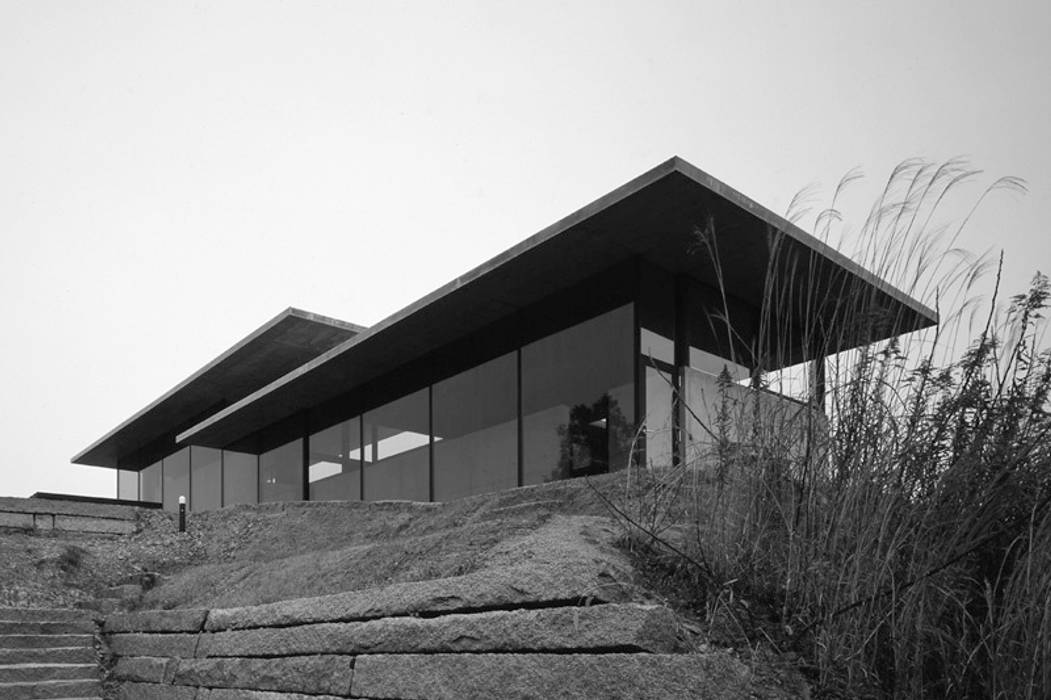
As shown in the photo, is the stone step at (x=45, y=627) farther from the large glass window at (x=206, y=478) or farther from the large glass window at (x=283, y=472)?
the large glass window at (x=206, y=478)

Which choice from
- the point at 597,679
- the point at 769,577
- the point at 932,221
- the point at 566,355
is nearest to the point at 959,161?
the point at 932,221

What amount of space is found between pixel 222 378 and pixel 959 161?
17.8m

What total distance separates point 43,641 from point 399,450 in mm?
6779

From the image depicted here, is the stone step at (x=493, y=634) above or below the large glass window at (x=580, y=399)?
below

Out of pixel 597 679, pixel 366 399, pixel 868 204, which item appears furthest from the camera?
pixel 366 399

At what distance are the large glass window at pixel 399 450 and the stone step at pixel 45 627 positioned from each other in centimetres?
574

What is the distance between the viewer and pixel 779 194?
14.3ft

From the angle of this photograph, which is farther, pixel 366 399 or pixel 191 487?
pixel 191 487

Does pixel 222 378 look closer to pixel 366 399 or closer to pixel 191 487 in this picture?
pixel 191 487

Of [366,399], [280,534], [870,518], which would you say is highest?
[366,399]

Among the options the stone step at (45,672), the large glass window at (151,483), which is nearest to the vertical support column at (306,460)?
the large glass window at (151,483)

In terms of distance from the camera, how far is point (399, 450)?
47.6ft

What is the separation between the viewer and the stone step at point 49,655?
26.1 feet

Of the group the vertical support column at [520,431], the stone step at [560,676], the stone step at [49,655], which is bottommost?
the stone step at [49,655]
